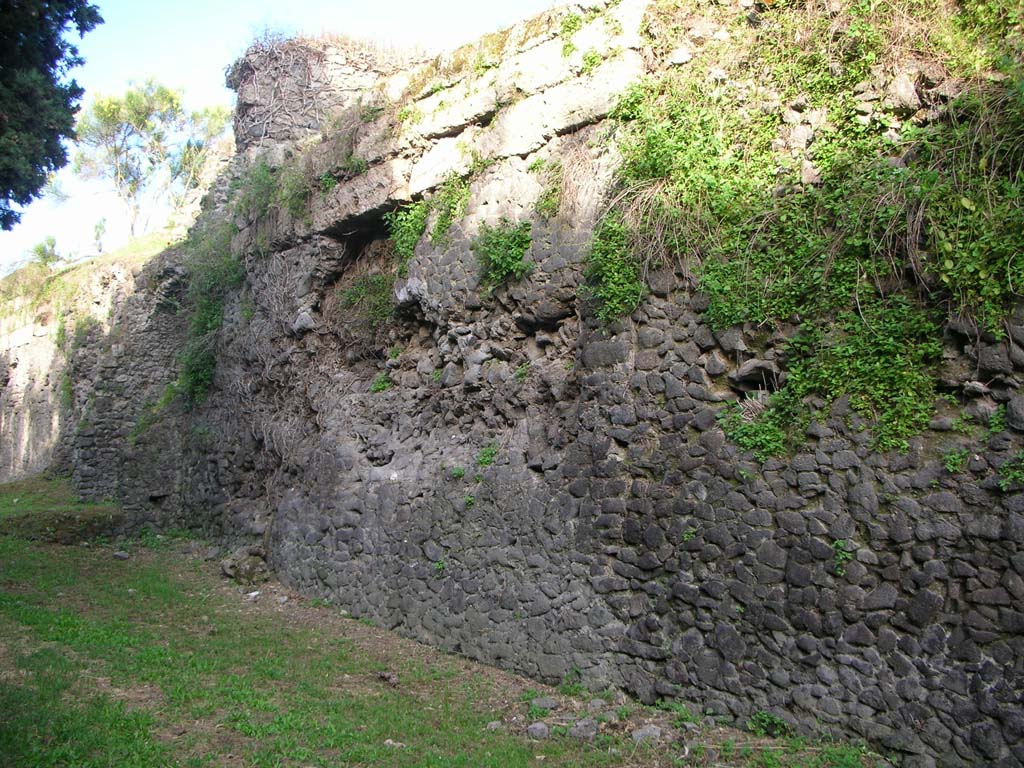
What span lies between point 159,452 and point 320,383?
5590 mm

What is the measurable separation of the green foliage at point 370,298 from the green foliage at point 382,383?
68 centimetres

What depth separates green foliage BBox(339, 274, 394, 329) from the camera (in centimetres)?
1029

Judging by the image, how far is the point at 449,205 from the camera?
9.17m

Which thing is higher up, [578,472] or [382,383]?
[382,383]

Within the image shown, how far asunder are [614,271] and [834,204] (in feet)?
6.06

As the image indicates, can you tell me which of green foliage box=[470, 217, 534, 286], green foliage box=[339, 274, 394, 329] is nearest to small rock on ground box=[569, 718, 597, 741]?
green foliage box=[470, 217, 534, 286]

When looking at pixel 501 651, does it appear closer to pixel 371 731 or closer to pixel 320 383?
pixel 371 731

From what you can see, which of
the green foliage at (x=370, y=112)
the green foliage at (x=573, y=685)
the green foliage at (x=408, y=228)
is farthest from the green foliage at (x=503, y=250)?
the green foliage at (x=573, y=685)

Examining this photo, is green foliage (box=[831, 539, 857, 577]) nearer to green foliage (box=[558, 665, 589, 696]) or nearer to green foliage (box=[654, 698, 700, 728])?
green foliage (box=[654, 698, 700, 728])

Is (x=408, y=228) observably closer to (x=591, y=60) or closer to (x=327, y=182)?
(x=327, y=182)

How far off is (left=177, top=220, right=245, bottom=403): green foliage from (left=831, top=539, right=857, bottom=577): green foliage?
10.8 metres

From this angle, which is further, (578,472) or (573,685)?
(578,472)

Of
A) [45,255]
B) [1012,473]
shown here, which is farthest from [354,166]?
[45,255]

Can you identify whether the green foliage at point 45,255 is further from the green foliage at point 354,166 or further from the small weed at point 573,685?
the small weed at point 573,685
